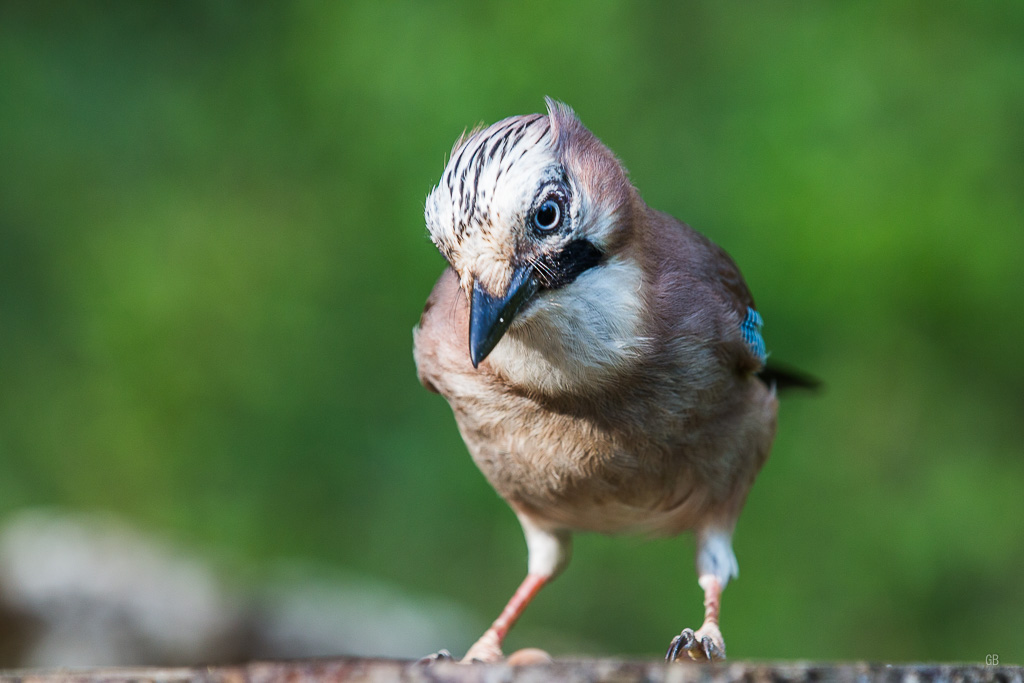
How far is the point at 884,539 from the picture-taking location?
5.59 meters

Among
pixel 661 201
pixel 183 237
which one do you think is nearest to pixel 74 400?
pixel 183 237

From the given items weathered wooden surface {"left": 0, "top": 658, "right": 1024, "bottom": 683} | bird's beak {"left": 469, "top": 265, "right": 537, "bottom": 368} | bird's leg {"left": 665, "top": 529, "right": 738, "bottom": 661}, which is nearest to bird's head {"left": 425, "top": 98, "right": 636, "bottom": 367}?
bird's beak {"left": 469, "top": 265, "right": 537, "bottom": 368}

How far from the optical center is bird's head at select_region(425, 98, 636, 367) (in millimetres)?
2318

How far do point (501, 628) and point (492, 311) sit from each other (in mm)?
1284

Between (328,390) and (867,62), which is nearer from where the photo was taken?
(867,62)

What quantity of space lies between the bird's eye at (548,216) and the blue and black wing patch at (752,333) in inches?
34.5

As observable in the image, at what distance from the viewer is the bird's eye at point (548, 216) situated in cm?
236

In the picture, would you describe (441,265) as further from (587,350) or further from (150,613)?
(587,350)

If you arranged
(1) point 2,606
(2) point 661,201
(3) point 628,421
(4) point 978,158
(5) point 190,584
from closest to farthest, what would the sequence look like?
(3) point 628,421 → (1) point 2,606 → (5) point 190,584 → (4) point 978,158 → (2) point 661,201

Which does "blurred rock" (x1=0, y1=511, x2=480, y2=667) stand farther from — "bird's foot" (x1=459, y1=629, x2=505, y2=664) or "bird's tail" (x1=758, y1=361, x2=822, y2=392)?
"bird's tail" (x1=758, y1=361, x2=822, y2=392)

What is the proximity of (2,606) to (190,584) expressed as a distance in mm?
826

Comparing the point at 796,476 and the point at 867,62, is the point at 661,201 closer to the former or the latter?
the point at 867,62

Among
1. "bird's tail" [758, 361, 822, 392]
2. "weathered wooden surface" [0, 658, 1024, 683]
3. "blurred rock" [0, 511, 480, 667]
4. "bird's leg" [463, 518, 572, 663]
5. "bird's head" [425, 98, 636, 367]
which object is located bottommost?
"blurred rock" [0, 511, 480, 667]

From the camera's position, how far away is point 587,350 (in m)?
2.58
